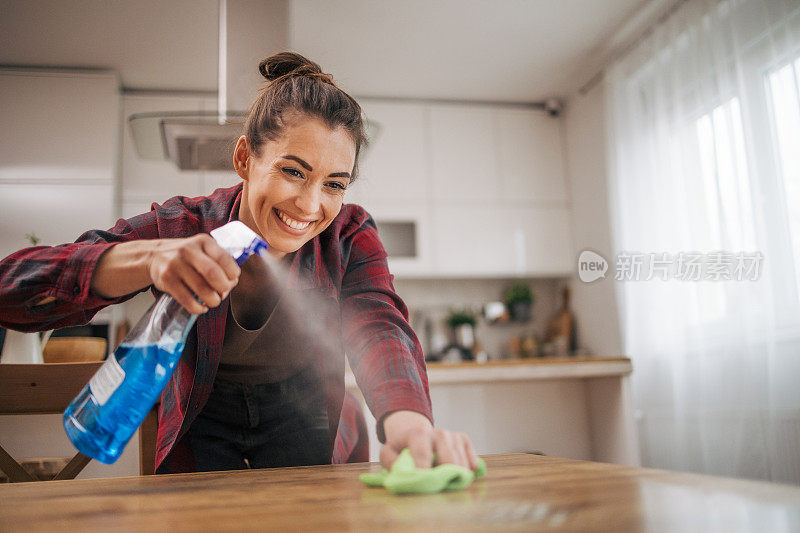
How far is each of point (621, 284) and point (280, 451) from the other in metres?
2.15

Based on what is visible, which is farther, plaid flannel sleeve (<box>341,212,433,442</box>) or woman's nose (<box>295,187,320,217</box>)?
woman's nose (<box>295,187,320,217</box>)

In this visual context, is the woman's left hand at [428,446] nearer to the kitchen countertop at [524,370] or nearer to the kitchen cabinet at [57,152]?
the kitchen countertop at [524,370]

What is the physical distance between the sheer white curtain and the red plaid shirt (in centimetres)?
151

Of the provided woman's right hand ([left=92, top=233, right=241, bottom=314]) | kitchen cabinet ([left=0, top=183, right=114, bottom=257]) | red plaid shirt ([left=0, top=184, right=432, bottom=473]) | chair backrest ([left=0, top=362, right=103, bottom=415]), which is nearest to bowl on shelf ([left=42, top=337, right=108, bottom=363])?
chair backrest ([left=0, top=362, right=103, bottom=415])

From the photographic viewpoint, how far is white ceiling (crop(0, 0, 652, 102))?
7.57ft

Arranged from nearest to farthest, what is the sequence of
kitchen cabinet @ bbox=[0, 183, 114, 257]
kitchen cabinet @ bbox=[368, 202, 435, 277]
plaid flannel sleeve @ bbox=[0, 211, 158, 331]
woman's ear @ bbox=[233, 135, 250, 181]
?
plaid flannel sleeve @ bbox=[0, 211, 158, 331], woman's ear @ bbox=[233, 135, 250, 181], kitchen cabinet @ bbox=[0, 183, 114, 257], kitchen cabinet @ bbox=[368, 202, 435, 277]

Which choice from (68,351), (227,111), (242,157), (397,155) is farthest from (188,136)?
(397,155)

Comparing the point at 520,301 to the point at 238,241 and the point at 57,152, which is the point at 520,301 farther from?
the point at 238,241

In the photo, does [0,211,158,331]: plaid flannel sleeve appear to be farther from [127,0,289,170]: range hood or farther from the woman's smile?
[127,0,289,170]: range hood

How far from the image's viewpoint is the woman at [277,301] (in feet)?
2.21

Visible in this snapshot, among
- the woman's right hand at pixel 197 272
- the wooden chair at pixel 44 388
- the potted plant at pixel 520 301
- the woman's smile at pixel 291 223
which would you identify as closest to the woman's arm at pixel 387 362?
the woman's smile at pixel 291 223

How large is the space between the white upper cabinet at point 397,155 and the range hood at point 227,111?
4.02ft

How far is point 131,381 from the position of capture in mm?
547

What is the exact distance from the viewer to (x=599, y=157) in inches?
Result: 119
